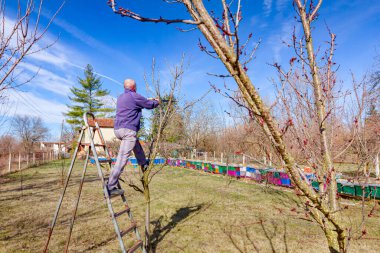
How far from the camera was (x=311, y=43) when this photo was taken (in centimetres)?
253

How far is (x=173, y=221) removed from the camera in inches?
262

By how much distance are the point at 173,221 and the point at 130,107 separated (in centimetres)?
421

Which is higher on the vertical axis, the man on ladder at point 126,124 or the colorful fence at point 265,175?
the man on ladder at point 126,124

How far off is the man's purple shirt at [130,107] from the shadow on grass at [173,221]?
2739 millimetres

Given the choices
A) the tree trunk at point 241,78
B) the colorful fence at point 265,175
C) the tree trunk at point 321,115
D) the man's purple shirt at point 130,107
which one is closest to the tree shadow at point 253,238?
the colorful fence at point 265,175

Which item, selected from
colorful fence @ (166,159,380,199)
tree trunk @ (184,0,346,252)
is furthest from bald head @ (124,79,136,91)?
colorful fence @ (166,159,380,199)

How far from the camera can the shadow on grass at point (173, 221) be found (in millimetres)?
5383

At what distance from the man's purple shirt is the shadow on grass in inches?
108

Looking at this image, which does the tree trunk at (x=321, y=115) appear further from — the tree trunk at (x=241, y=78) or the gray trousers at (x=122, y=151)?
the gray trousers at (x=122, y=151)

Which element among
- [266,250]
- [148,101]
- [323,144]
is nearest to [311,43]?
[323,144]

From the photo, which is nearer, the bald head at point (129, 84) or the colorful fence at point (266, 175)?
the bald head at point (129, 84)

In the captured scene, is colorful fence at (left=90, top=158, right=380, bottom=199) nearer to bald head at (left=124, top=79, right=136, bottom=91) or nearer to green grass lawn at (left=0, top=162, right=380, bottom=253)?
green grass lawn at (left=0, top=162, right=380, bottom=253)

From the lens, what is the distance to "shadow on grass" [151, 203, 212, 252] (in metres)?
5.38

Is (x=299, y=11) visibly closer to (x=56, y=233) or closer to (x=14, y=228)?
(x=56, y=233)
